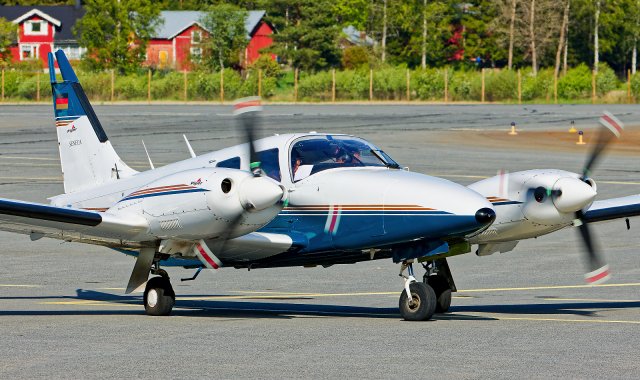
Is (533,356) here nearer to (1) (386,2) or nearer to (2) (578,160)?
(2) (578,160)

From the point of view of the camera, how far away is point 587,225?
63.2ft

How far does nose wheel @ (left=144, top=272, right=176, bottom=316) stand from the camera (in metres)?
18.8

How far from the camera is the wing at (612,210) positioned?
63.1 ft

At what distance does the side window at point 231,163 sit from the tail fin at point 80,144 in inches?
144

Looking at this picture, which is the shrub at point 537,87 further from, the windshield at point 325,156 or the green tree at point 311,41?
the windshield at point 325,156

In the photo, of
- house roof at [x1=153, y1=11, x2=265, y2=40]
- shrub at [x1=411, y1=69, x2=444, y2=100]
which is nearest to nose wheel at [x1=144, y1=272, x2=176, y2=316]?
shrub at [x1=411, y1=69, x2=444, y2=100]

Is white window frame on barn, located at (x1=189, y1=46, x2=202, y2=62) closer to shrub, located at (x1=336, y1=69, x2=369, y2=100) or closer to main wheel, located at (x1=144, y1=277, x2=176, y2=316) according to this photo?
shrub, located at (x1=336, y1=69, x2=369, y2=100)

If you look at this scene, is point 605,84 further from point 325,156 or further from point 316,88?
point 325,156

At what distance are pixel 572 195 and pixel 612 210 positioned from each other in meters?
2.03

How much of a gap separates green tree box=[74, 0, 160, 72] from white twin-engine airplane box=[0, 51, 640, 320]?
344ft

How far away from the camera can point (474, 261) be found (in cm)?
2723

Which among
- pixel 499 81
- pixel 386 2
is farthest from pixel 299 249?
pixel 386 2

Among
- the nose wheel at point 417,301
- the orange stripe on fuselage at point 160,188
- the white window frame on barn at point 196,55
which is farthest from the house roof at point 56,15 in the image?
the nose wheel at point 417,301

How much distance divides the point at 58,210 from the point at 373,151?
15.3ft
